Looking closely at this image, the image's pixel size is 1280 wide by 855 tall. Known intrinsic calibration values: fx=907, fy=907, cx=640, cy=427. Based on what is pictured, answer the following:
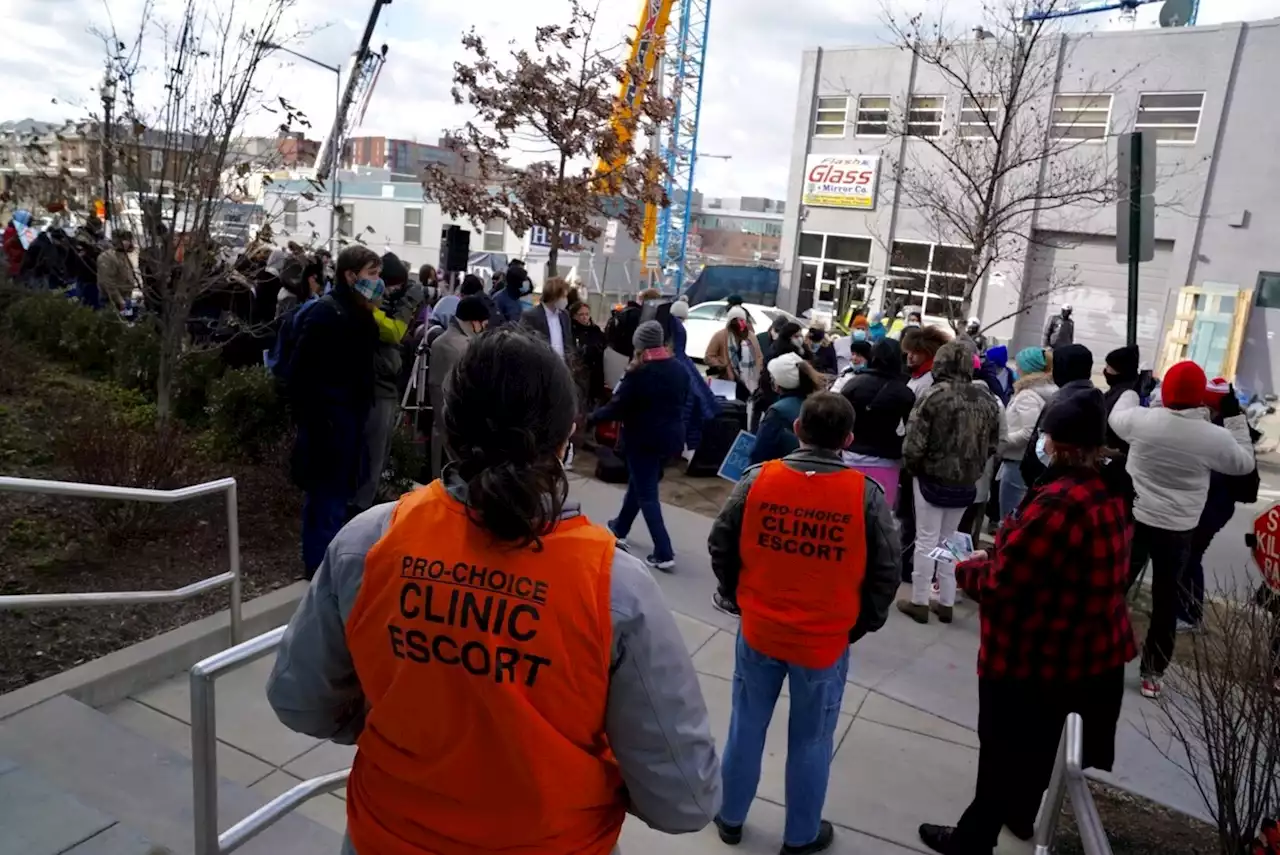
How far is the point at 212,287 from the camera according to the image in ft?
24.1

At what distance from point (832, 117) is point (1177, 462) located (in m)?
24.8

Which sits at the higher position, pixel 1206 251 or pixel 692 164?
pixel 692 164

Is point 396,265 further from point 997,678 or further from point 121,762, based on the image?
point 997,678

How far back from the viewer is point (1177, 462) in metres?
5.00

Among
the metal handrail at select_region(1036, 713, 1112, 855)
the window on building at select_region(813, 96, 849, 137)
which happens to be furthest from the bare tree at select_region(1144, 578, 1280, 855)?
the window on building at select_region(813, 96, 849, 137)

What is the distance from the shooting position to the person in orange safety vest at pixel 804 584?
10.5ft

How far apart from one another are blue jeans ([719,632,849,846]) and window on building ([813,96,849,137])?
26.5m

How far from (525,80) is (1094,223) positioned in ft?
56.8

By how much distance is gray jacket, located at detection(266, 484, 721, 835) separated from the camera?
155 centimetres

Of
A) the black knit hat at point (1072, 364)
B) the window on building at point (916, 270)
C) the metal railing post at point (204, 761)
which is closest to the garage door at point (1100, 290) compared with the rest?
the window on building at point (916, 270)

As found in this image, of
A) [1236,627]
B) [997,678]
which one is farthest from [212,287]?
[1236,627]

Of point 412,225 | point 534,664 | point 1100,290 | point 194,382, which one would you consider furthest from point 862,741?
point 412,225

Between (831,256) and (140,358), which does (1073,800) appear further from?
(831,256)

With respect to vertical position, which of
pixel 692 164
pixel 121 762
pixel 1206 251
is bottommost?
pixel 121 762
